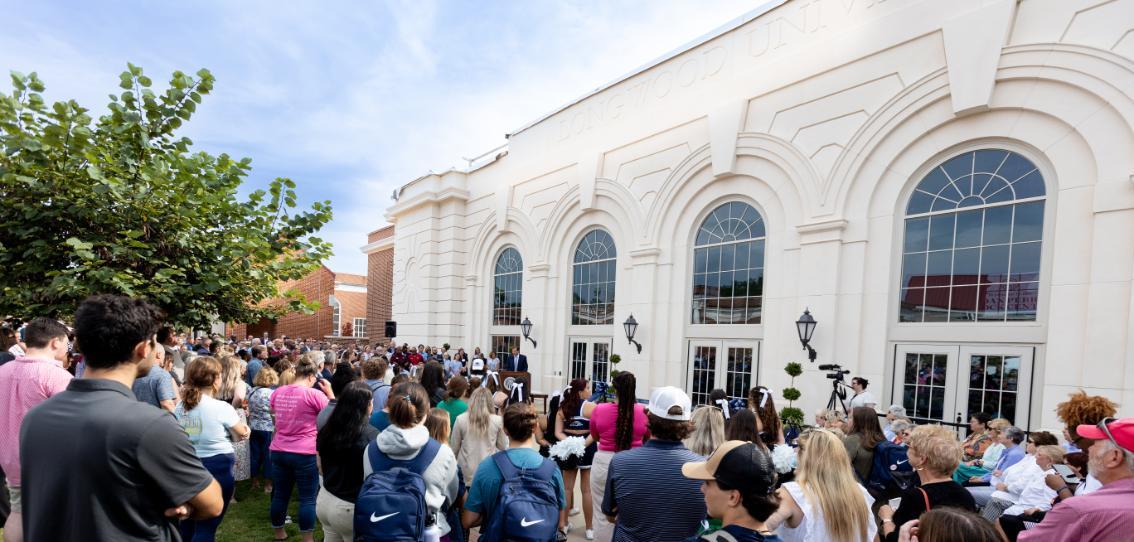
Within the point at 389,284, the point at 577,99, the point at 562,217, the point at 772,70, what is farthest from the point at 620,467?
the point at 389,284

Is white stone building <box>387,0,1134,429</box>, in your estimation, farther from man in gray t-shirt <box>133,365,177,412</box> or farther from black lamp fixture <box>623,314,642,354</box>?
man in gray t-shirt <box>133,365,177,412</box>

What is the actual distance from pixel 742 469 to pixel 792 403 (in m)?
9.55

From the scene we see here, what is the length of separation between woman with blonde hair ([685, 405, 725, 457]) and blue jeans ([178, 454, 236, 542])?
11.5 ft

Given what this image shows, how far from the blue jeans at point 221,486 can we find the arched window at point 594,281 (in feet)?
37.9

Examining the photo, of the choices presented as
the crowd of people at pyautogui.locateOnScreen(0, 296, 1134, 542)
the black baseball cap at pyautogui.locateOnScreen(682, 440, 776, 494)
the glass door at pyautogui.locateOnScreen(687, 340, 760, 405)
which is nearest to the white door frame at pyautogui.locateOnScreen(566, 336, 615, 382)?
the glass door at pyautogui.locateOnScreen(687, 340, 760, 405)

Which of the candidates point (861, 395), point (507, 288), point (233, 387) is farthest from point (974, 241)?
point (507, 288)

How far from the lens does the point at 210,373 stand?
3.93 metres

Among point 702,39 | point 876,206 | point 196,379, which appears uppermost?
point 702,39

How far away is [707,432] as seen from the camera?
12.7 feet

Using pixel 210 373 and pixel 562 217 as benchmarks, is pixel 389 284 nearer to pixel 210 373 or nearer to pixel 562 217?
pixel 562 217

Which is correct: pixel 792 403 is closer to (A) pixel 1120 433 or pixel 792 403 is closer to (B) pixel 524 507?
(A) pixel 1120 433

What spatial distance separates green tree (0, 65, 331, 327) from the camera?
13.7 feet

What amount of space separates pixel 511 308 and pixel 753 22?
11592mm

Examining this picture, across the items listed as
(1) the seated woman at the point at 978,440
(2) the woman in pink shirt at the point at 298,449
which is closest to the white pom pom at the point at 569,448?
(2) the woman in pink shirt at the point at 298,449
